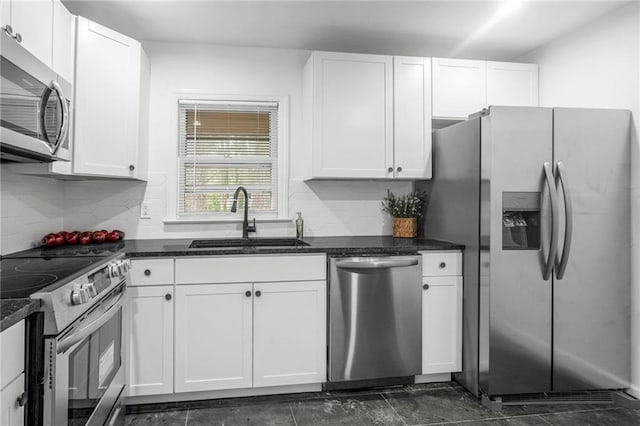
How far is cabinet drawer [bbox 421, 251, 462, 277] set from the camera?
2.64 metres

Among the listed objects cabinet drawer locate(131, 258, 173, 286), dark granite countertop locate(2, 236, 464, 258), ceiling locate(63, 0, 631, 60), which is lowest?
cabinet drawer locate(131, 258, 173, 286)

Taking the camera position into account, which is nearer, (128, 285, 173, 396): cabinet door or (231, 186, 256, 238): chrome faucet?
(128, 285, 173, 396): cabinet door

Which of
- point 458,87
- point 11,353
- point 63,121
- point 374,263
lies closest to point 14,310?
point 11,353

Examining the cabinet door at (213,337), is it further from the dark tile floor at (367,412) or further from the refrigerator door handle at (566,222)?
the refrigerator door handle at (566,222)

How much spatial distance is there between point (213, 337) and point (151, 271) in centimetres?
52

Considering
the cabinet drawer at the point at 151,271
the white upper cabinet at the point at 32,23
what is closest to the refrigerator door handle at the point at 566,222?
the cabinet drawer at the point at 151,271

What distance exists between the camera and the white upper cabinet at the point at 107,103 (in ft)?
7.70

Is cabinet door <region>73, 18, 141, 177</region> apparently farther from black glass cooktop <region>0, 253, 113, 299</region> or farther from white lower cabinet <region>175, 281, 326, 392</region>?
white lower cabinet <region>175, 281, 326, 392</region>

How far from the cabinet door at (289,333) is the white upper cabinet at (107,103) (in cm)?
118

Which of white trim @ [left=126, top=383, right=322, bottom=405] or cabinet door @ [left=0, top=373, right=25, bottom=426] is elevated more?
cabinet door @ [left=0, top=373, right=25, bottom=426]

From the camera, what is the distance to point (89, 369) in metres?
1.68

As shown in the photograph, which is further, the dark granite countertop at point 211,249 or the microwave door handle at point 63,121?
the dark granite countertop at point 211,249

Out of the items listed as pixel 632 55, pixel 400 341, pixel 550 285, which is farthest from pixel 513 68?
pixel 400 341

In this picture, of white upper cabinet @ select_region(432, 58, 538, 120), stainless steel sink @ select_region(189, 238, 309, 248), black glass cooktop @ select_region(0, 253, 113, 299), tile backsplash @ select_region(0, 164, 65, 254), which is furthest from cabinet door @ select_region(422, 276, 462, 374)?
tile backsplash @ select_region(0, 164, 65, 254)
